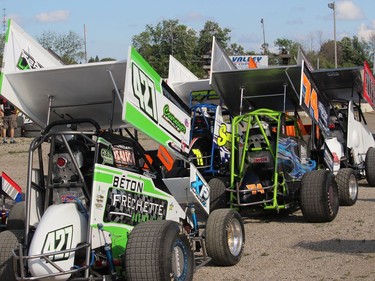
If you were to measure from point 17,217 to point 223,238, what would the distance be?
2.71 meters

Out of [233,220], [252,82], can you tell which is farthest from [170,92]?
[252,82]

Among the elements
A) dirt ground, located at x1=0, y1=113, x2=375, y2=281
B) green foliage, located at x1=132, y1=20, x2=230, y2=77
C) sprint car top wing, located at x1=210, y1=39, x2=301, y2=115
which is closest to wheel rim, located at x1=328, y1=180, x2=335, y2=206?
dirt ground, located at x1=0, y1=113, x2=375, y2=281

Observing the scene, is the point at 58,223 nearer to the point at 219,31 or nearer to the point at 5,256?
the point at 5,256

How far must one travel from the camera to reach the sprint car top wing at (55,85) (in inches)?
262

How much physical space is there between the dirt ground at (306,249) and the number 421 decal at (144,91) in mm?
1901

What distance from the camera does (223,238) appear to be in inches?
281

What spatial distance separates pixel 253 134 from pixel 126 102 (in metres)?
4.46

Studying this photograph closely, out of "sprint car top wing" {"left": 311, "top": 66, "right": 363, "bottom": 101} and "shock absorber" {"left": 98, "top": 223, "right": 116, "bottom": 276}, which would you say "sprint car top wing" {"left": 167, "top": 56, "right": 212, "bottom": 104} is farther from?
"shock absorber" {"left": 98, "top": 223, "right": 116, "bottom": 276}

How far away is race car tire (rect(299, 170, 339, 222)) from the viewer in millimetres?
9406

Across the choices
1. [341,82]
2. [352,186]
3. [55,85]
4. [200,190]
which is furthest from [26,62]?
[341,82]

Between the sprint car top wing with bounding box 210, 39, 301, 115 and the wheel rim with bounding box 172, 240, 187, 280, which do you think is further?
the sprint car top wing with bounding box 210, 39, 301, 115

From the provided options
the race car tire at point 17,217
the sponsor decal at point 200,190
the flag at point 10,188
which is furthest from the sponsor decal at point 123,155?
the flag at point 10,188

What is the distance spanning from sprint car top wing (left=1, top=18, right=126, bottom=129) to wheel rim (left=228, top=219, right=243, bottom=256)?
173 cm

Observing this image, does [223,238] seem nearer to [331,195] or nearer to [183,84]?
[331,195]
